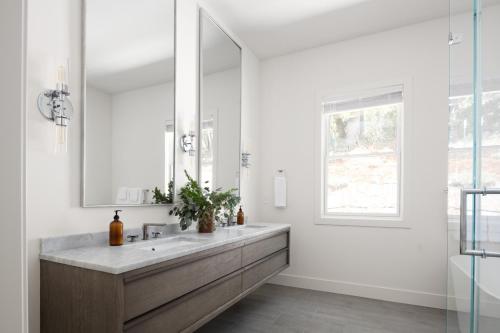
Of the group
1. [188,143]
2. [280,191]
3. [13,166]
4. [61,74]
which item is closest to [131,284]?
[13,166]

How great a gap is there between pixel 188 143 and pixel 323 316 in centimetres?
203

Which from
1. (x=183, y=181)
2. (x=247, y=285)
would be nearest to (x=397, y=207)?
(x=247, y=285)

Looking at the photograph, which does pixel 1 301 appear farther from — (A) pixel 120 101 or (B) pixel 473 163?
(B) pixel 473 163

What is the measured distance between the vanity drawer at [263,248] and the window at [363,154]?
719 mm

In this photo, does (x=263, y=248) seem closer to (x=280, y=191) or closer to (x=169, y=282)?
(x=280, y=191)

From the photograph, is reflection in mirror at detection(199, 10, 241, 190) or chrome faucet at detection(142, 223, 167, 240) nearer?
chrome faucet at detection(142, 223, 167, 240)

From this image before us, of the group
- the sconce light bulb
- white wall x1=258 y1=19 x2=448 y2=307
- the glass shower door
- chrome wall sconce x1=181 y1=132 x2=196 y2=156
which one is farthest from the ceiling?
the sconce light bulb

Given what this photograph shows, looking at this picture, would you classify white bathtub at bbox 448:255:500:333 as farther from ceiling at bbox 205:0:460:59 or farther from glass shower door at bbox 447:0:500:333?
ceiling at bbox 205:0:460:59

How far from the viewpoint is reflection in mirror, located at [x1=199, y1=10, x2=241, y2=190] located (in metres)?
2.94

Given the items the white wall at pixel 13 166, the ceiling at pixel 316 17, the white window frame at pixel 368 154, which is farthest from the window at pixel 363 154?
the white wall at pixel 13 166

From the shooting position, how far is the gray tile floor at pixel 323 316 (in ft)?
8.59

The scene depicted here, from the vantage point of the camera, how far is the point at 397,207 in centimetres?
338

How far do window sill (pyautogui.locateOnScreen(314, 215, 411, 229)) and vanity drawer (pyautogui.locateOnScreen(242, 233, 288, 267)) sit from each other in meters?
0.53

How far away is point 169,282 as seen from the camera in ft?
5.41
